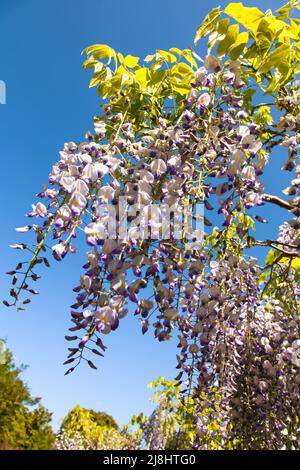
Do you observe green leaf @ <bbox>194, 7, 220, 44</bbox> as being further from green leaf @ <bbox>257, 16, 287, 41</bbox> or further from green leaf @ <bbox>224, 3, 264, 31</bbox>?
green leaf @ <bbox>257, 16, 287, 41</bbox>

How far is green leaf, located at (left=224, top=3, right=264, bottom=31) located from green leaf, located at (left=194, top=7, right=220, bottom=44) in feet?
0.22

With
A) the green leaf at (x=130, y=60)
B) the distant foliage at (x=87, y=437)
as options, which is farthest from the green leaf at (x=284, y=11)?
the distant foliage at (x=87, y=437)

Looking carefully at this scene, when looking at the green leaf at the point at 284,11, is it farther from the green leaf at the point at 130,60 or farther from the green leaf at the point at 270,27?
the green leaf at the point at 130,60

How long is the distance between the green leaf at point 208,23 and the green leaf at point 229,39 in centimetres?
9

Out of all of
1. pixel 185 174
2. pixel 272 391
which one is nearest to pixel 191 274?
pixel 185 174

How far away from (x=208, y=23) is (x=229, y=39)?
0.13 m

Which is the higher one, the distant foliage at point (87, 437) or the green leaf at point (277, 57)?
the distant foliage at point (87, 437)

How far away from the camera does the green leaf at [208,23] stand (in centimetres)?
219

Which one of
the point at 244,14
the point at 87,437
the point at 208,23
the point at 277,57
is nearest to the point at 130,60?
the point at 208,23

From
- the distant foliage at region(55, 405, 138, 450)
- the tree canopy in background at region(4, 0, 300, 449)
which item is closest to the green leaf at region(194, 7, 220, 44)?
the tree canopy in background at region(4, 0, 300, 449)

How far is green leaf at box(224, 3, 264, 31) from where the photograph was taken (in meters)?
2.12

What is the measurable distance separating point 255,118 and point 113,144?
6.14ft

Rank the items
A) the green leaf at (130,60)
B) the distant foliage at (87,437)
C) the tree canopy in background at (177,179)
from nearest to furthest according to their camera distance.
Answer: the tree canopy in background at (177,179), the green leaf at (130,60), the distant foliage at (87,437)

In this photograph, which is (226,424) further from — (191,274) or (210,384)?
(191,274)
